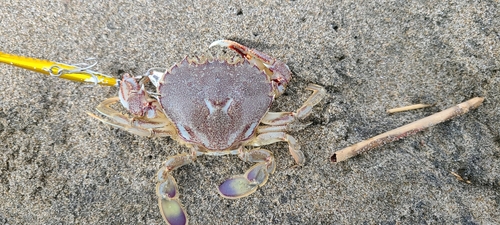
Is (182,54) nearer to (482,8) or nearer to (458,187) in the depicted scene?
(458,187)

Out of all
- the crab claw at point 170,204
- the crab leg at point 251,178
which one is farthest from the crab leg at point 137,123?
the crab leg at point 251,178

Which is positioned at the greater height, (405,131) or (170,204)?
(405,131)

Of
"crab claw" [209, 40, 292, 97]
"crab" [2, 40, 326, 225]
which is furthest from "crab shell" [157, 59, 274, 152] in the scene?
"crab claw" [209, 40, 292, 97]

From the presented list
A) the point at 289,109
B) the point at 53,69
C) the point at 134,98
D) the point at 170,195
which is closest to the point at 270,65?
the point at 289,109

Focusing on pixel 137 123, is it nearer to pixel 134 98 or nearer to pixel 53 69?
pixel 134 98

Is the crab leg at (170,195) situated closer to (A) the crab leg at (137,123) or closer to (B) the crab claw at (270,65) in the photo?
(A) the crab leg at (137,123)

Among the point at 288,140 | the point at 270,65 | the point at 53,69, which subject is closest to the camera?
Result: the point at 53,69
